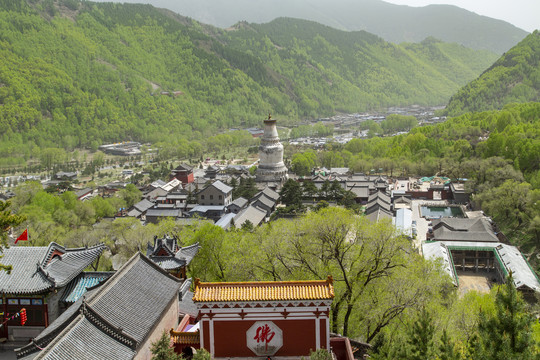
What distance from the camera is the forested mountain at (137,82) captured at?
106 metres

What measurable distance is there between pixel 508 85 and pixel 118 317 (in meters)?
108

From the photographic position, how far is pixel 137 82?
131000mm

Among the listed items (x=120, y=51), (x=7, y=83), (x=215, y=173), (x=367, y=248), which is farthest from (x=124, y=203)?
(x=120, y=51)

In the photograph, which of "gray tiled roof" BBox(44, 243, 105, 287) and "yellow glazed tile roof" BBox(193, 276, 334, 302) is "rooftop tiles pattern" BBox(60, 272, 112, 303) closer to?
"gray tiled roof" BBox(44, 243, 105, 287)

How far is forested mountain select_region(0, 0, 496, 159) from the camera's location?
10638cm

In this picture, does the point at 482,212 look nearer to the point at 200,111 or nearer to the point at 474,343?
the point at 474,343

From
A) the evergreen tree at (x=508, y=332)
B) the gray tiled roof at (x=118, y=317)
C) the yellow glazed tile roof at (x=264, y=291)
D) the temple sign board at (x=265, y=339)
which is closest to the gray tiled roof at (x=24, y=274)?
the gray tiled roof at (x=118, y=317)

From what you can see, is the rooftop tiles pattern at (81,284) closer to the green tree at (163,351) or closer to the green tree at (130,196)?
the green tree at (163,351)

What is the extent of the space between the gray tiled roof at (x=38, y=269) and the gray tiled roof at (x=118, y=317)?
2.95m

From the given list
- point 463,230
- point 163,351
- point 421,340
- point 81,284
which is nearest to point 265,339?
point 163,351

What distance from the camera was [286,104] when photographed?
156 metres

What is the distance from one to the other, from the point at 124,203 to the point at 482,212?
3430 centimetres

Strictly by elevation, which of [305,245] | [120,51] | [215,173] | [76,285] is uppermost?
[120,51]

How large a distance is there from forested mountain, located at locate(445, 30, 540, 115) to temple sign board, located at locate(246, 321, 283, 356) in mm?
96336
